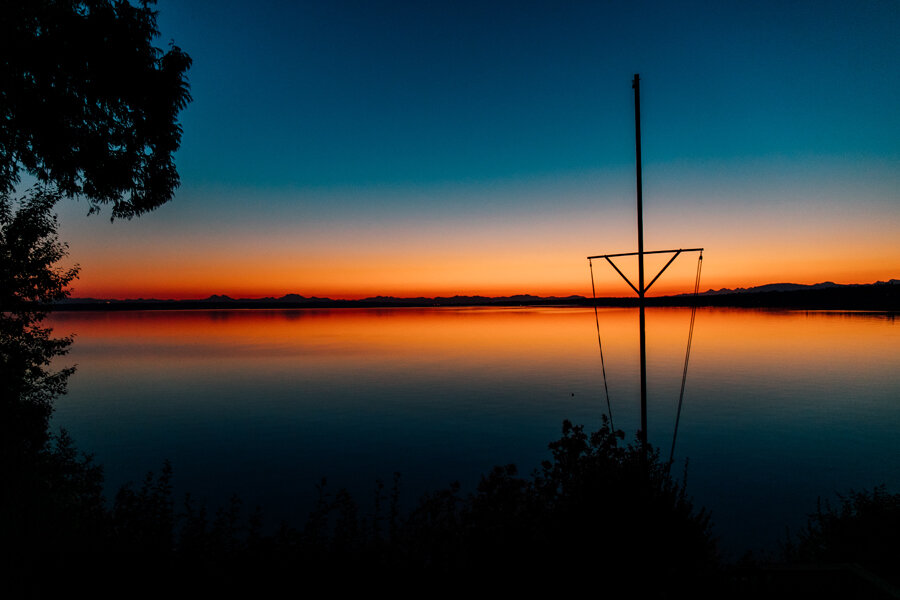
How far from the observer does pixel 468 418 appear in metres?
27.0

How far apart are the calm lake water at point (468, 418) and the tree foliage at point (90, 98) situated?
10.4 metres

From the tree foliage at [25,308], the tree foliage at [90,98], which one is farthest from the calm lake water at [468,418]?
the tree foliage at [90,98]

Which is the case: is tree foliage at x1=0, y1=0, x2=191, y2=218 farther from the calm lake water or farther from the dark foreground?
the calm lake water

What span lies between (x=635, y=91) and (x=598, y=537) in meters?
9.20

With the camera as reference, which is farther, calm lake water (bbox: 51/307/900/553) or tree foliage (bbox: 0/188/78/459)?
calm lake water (bbox: 51/307/900/553)

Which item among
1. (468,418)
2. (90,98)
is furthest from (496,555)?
(468,418)

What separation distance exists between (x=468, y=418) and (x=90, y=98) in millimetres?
22213

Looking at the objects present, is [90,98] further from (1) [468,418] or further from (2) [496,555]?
(1) [468,418]

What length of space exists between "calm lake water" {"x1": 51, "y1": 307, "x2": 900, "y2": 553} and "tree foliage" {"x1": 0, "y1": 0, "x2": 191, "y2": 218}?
10.4 metres

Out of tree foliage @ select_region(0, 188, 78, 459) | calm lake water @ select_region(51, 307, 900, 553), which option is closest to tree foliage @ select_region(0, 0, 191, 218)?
tree foliage @ select_region(0, 188, 78, 459)

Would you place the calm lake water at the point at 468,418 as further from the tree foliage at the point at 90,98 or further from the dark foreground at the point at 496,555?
the tree foliage at the point at 90,98

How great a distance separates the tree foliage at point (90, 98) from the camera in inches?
322

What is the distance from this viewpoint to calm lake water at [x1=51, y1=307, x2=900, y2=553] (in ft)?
57.6

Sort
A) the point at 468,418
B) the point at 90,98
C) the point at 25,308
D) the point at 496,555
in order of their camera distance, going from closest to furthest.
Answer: the point at 496,555 < the point at 90,98 < the point at 25,308 < the point at 468,418
